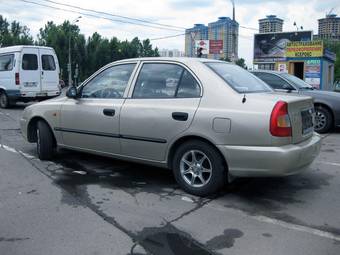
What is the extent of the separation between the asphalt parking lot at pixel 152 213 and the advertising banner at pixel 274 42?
3505 cm

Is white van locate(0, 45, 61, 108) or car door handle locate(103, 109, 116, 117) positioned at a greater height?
white van locate(0, 45, 61, 108)

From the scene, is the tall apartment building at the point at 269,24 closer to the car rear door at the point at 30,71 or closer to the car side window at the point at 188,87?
the car rear door at the point at 30,71

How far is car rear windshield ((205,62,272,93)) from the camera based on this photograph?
5.14 m

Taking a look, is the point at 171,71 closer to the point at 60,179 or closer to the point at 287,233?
the point at 60,179

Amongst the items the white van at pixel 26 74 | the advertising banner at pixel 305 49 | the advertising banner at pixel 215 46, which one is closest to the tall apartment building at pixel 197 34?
the advertising banner at pixel 215 46

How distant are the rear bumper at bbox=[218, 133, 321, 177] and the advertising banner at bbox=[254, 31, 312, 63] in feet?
120

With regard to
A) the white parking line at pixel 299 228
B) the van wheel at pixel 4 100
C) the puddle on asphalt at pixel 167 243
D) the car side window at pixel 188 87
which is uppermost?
the car side window at pixel 188 87

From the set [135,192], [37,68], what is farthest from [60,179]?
[37,68]

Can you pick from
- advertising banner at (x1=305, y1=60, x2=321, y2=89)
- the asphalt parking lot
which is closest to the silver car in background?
the asphalt parking lot

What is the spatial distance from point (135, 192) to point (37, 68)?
1187cm

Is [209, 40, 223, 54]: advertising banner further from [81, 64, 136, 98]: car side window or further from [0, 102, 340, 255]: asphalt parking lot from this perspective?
[81, 64, 136, 98]: car side window

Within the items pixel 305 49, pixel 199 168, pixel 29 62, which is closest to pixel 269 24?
pixel 305 49

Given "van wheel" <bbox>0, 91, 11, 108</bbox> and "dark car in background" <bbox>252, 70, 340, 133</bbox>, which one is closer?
"dark car in background" <bbox>252, 70, 340, 133</bbox>

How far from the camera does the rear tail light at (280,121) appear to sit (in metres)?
4.49
